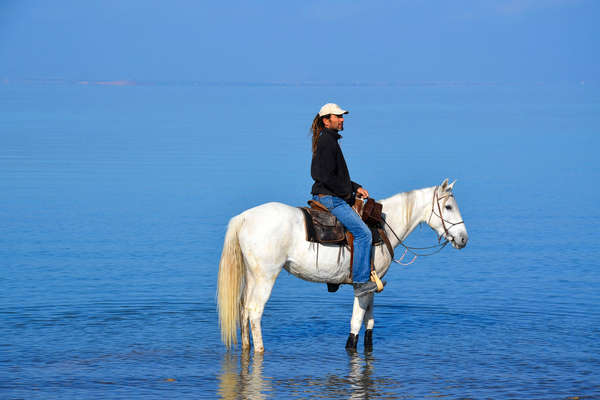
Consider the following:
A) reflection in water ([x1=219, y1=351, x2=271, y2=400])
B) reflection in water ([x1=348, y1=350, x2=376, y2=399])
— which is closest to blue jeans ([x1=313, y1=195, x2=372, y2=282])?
reflection in water ([x1=348, y1=350, x2=376, y2=399])

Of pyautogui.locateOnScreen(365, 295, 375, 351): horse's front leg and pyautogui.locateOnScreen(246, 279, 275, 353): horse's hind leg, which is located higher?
pyautogui.locateOnScreen(246, 279, 275, 353): horse's hind leg

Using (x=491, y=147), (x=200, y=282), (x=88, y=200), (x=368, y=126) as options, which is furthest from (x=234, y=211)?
(x=368, y=126)

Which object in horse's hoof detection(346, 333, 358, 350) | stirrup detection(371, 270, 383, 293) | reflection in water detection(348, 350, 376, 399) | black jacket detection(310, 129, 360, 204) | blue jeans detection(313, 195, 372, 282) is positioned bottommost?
reflection in water detection(348, 350, 376, 399)

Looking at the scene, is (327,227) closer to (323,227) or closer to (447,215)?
(323,227)

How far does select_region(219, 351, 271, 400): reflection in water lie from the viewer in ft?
31.9

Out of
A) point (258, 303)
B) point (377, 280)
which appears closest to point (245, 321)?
point (258, 303)

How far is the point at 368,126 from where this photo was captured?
51.8 meters

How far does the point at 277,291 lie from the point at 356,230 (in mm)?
4005

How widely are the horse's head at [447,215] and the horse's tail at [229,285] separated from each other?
2.54 m

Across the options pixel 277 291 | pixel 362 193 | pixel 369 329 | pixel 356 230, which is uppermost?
pixel 362 193

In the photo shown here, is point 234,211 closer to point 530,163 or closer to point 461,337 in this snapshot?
point 461,337

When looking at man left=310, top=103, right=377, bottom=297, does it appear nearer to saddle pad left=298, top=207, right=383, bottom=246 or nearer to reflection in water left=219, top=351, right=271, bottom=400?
saddle pad left=298, top=207, right=383, bottom=246

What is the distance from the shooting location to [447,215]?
1203 cm

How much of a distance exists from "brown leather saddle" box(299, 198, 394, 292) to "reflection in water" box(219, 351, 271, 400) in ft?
5.19
